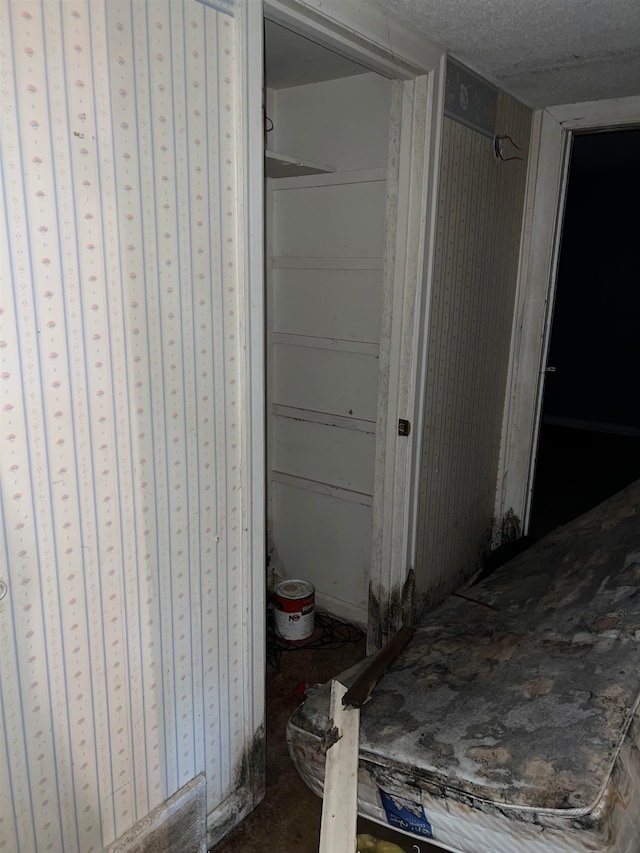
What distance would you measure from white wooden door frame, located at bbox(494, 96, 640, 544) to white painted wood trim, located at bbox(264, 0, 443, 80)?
97 centimetres

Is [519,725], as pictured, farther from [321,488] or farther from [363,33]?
[363,33]

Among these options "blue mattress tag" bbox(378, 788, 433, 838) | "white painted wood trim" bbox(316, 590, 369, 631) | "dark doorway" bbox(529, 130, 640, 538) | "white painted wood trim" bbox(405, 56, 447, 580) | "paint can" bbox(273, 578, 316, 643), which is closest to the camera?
"blue mattress tag" bbox(378, 788, 433, 838)

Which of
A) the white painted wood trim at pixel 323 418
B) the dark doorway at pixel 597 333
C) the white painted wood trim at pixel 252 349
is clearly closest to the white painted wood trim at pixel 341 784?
the white painted wood trim at pixel 252 349

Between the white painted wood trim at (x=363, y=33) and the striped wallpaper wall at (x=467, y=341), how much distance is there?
0.28 m

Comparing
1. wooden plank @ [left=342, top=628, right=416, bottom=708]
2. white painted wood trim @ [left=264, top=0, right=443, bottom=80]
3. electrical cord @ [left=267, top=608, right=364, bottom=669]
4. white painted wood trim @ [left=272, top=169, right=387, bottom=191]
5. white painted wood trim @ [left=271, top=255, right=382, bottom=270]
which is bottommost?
electrical cord @ [left=267, top=608, right=364, bottom=669]

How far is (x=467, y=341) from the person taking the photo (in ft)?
8.61

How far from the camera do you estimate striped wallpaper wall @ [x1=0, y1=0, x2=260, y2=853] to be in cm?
111

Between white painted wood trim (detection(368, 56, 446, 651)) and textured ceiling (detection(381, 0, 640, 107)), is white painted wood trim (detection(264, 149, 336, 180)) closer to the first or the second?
white painted wood trim (detection(368, 56, 446, 651))

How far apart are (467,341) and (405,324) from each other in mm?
481

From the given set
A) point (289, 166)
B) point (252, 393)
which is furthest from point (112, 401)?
point (289, 166)

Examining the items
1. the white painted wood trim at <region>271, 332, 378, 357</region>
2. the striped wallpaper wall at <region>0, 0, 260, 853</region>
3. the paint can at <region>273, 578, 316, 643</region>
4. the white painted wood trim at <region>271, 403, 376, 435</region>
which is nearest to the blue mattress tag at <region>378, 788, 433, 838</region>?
the striped wallpaper wall at <region>0, 0, 260, 853</region>

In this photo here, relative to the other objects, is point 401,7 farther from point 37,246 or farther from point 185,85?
point 37,246

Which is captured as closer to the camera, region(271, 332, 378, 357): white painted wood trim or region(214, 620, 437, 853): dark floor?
region(214, 620, 437, 853): dark floor

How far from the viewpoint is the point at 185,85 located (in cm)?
130
